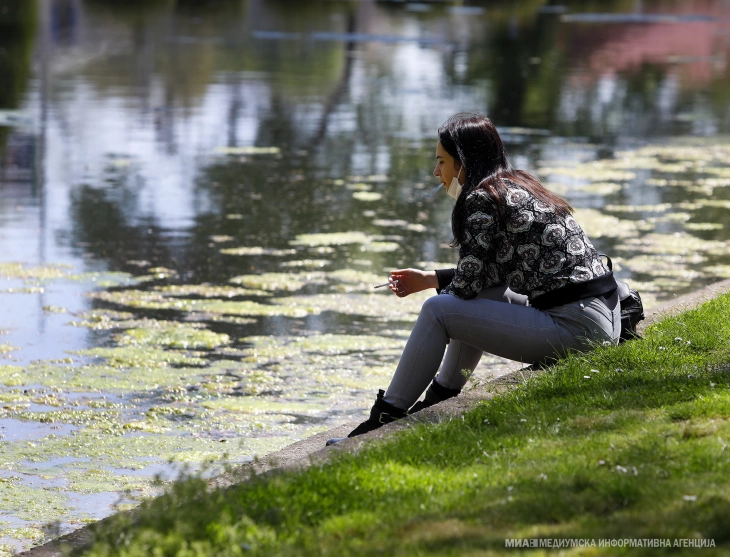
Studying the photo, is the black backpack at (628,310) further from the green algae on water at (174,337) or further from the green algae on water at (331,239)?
the green algae on water at (331,239)

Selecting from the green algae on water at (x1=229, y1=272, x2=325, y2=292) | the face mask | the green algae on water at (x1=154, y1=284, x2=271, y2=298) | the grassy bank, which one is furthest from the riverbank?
the green algae on water at (x1=229, y1=272, x2=325, y2=292)

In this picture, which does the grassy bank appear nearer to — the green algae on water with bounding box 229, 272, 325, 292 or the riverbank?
the riverbank

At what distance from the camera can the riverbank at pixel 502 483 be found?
2.97 metres

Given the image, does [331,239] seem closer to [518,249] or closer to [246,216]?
[246,216]

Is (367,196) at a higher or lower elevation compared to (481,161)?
lower

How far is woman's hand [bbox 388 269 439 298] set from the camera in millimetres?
4820

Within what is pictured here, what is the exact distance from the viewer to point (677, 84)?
67.6ft

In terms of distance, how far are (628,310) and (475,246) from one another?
2.85 feet

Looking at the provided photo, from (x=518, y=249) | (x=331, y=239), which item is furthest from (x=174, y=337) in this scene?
(x=518, y=249)

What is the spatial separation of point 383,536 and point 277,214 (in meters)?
7.24

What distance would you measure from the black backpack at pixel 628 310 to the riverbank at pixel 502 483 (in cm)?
40

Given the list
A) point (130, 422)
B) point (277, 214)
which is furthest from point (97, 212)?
point (130, 422)

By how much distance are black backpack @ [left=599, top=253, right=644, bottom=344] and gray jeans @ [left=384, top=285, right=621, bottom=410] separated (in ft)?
0.90

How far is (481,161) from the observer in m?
4.63
